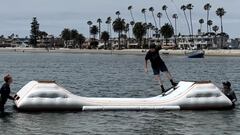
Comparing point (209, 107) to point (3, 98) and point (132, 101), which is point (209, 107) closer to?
point (132, 101)

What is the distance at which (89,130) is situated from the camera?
21.7 m

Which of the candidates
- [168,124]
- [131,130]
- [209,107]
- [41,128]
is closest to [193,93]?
[209,107]

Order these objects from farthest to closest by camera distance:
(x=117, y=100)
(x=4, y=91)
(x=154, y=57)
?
(x=154, y=57) → (x=117, y=100) → (x=4, y=91)

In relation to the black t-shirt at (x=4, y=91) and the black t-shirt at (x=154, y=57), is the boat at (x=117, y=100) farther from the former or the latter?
the black t-shirt at (x=154, y=57)

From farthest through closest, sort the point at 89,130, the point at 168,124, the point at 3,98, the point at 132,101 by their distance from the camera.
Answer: the point at 132,101 → the point at 3,98 → the point at 168,124 → the point at 89,130

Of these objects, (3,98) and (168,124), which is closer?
(168,124)

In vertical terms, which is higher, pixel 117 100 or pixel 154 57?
pixel 154 57

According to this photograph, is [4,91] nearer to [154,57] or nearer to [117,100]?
[117,100]

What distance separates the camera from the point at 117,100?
26.8 metres

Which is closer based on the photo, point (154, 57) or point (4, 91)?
point (4, 91)

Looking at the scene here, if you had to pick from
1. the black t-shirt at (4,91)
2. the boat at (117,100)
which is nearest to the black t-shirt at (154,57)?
the boat at (117,100)

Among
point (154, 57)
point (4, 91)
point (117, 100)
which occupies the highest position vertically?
point (154, 57)

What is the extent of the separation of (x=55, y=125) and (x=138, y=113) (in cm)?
438

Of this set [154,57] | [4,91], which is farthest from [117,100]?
[4,91]
